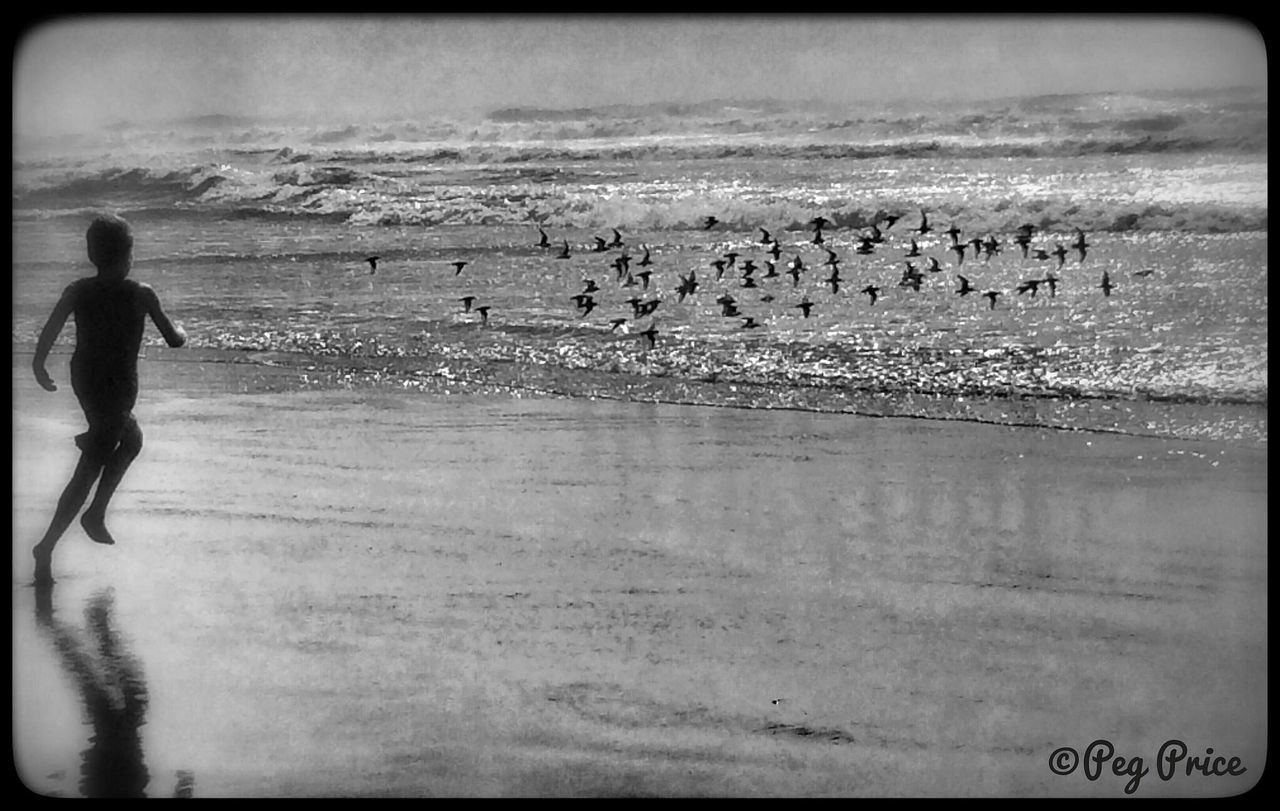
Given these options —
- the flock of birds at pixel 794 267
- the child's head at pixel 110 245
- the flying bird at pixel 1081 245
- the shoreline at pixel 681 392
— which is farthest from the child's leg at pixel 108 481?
the flying bird at pixel 1081 245

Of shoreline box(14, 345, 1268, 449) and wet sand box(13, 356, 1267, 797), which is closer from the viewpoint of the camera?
wet sand box(13, 356, 1267, 797)

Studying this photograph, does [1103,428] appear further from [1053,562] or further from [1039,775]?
[1039,775]

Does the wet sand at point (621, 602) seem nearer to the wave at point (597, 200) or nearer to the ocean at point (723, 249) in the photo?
the ocean at point (723, 249)

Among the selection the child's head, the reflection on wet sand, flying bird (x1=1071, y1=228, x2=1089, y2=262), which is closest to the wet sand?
the reflection on wet sand

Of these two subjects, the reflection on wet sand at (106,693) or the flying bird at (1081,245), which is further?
the flying bird at (1081,245)

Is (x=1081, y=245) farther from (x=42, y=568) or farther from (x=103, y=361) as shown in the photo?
(x=42, y=568)

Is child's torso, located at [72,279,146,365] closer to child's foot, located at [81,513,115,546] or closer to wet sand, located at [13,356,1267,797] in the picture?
wet sand, located at [13,356,1267,797]

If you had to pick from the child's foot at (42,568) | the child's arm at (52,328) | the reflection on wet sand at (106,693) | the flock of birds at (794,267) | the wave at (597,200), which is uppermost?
the wave at (597,200)
